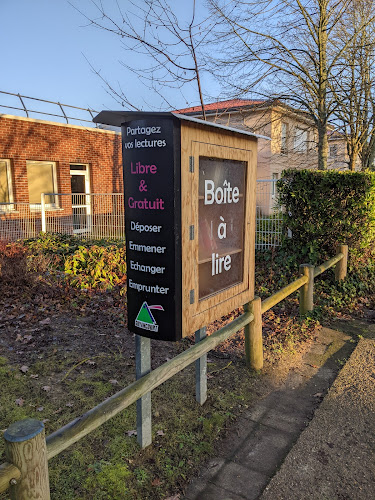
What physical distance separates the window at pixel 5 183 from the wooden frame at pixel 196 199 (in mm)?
12058

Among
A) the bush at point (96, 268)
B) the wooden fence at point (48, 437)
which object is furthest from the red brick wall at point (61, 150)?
the wooden fence at point (48, 437)

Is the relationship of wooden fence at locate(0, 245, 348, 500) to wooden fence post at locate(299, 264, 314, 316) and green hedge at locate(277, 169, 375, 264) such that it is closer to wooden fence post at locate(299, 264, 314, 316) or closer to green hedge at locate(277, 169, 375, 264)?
wooden fence post at locate(299, 264, 314, 316)

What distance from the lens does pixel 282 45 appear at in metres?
11.5

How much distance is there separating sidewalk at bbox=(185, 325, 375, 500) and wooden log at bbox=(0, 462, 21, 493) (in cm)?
137

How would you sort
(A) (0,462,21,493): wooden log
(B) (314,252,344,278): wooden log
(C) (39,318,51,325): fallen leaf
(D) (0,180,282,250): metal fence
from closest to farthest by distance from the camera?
(A) (0,462,21,493): wooden log < (C) (39,318,51,325): fallen leaf < (B) (314,252,344,278): wooden log < (D) (0,180,282,250): metal fence

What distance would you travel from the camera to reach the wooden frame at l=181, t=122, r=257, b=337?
263 centimetres

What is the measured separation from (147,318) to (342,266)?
534 cm

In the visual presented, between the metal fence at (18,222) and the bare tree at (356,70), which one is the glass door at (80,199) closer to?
the metal fence at (18,222)

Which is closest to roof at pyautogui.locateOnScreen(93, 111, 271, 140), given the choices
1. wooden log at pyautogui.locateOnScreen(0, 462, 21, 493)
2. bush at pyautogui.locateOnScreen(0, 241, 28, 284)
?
wooden log at pyautogui.locateOnScreen(0, 462, 21, 493)

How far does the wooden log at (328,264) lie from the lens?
239 inches

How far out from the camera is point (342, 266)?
281 inches

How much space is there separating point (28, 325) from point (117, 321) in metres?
1.21

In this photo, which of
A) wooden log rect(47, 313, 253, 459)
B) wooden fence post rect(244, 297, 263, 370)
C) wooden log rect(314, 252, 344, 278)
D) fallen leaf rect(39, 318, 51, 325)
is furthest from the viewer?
wooden log rect(314, 252, 344, 278)

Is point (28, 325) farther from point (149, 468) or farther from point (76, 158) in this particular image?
point (76, 158)
